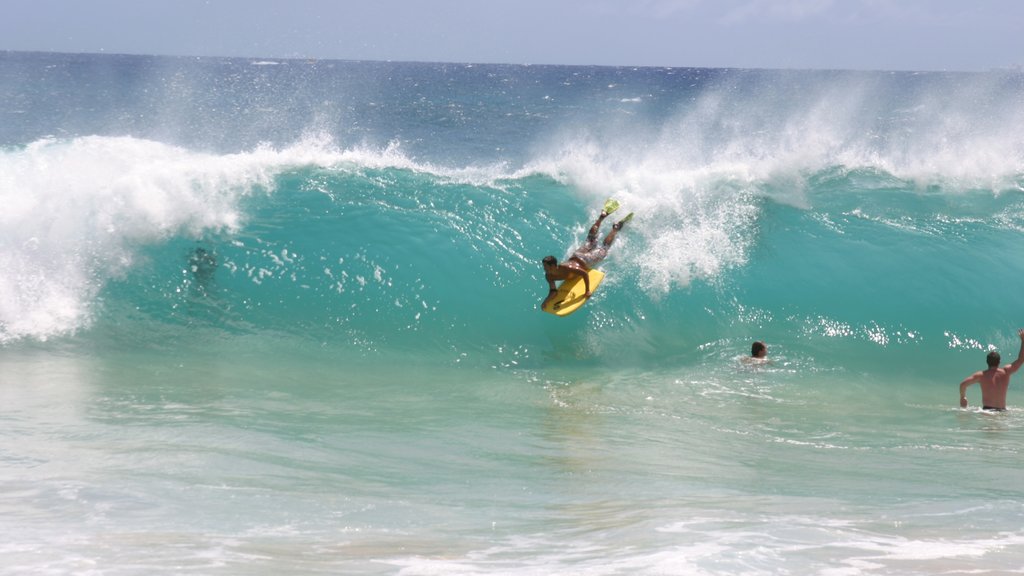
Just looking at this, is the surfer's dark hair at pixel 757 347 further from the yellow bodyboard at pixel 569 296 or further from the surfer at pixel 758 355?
the yellow bodyboard at pixel 569 296

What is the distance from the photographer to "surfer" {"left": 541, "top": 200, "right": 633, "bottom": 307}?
37.5 feet

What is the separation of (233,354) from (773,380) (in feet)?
19.9

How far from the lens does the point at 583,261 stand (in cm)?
1208

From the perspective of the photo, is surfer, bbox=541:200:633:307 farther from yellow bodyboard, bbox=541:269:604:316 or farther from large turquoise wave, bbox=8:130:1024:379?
large turquoise wave, bbox=8:130:1024:379

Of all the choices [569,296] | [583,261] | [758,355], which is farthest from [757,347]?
[583,261]

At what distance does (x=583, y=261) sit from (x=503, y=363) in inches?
67.5

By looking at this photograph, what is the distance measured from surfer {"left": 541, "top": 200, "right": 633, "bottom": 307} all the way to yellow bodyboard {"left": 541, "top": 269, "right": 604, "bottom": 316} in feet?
0.19

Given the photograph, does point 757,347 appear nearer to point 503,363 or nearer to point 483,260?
point 503,363

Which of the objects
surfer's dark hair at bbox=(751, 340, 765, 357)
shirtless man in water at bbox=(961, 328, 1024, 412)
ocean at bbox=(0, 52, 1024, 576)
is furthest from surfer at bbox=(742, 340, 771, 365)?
shirtless man in water at bbox=(961, 328, 1024, 412)

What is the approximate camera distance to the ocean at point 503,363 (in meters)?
5.62

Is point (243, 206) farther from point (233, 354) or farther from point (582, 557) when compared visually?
point (582, 557)

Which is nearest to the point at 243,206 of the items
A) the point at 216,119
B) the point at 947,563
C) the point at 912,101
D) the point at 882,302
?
the point at 882,302

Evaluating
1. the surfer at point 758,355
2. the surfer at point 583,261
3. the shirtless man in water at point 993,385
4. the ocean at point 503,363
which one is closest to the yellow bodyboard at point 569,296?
the surfer at point 583,261

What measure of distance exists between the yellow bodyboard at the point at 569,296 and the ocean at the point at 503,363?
531 millimetres
